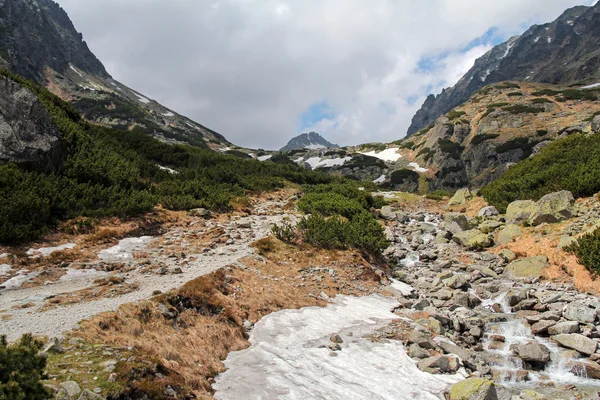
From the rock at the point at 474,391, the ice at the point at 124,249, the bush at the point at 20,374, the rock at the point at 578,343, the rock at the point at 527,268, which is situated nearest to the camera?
the bush at the point at 20,374

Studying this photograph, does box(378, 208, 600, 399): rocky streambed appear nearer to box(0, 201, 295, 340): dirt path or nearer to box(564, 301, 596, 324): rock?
box(564, 301, 596, 324): rock

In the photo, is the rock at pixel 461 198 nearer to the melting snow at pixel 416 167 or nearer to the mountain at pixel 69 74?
→ the melting snow at pixel 416 167

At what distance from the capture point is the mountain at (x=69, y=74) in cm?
9006

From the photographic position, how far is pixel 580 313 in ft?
36.0

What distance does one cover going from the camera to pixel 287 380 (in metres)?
6.85

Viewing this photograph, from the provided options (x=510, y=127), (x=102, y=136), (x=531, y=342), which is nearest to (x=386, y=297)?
(x=531, y=342)

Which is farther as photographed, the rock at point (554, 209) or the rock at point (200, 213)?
the rock at point (200, 213)

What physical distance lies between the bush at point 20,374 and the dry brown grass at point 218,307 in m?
2.08

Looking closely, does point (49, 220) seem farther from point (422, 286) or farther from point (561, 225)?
point (561, 225)

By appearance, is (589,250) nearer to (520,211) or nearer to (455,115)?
(520,211)

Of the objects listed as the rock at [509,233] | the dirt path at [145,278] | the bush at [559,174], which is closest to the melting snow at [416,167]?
the bush at [559,174]

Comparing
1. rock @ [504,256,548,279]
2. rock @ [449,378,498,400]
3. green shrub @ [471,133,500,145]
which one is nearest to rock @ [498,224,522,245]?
rock @ [504,256,548,279]

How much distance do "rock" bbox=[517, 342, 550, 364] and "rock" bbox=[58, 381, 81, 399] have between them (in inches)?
398

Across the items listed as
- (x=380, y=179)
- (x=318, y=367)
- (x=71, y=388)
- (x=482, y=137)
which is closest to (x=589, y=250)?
(x=318, y=367)
